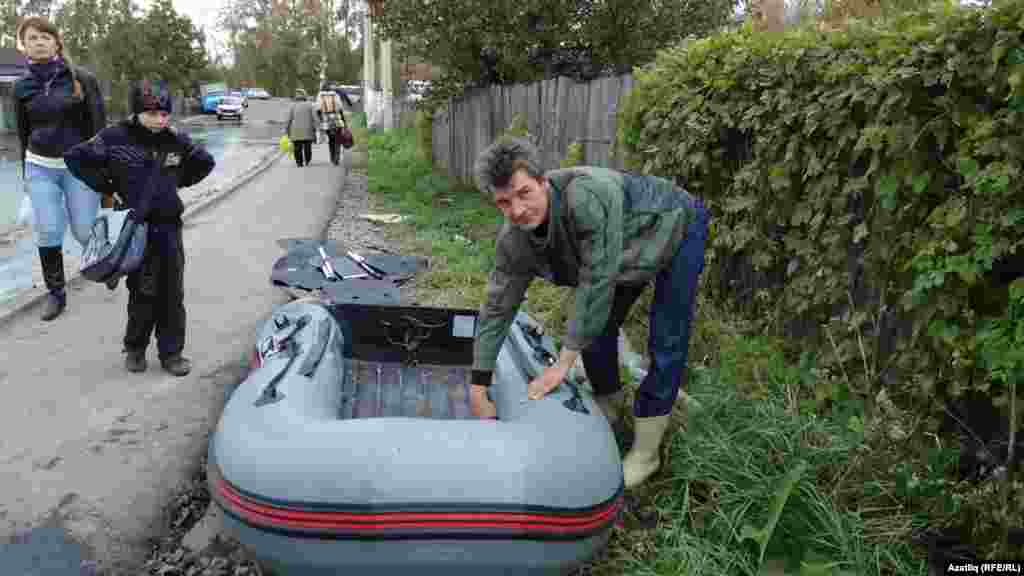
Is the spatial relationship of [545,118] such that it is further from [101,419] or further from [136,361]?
[101,419]

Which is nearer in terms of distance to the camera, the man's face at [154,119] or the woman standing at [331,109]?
the man's face at [154,119]

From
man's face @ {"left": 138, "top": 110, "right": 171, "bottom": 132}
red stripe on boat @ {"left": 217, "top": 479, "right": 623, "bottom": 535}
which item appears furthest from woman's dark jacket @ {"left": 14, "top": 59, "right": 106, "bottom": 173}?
red stripe on boat @ {"left": 217, "top": 479, "right": 623, "bottom": 535}

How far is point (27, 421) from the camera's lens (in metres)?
4.15

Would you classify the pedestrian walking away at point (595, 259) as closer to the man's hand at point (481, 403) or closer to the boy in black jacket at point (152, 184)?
the man's hand at point (481, 403)

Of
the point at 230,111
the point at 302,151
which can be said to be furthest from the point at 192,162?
the point at 230,111

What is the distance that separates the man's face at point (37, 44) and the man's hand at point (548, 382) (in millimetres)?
4093

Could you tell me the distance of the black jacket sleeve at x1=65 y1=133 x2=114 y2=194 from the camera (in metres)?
4.45

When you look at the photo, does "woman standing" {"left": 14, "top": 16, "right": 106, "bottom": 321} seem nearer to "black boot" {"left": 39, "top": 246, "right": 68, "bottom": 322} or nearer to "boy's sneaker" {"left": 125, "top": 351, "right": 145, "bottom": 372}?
"black boot" {"left": 39, "top": 246, "right": 68, "bottom": 322}

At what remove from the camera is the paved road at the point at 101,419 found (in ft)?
10.5

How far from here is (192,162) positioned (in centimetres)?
472

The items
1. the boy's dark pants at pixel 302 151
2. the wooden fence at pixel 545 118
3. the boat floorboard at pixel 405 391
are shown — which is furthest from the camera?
the boy's dark pants at pixel 302 151

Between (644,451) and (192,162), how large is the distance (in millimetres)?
3011

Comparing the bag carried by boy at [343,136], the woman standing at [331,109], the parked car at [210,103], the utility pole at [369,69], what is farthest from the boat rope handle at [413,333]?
the parked car at [210,103]

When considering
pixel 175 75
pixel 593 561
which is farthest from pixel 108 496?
pixel 175 75
